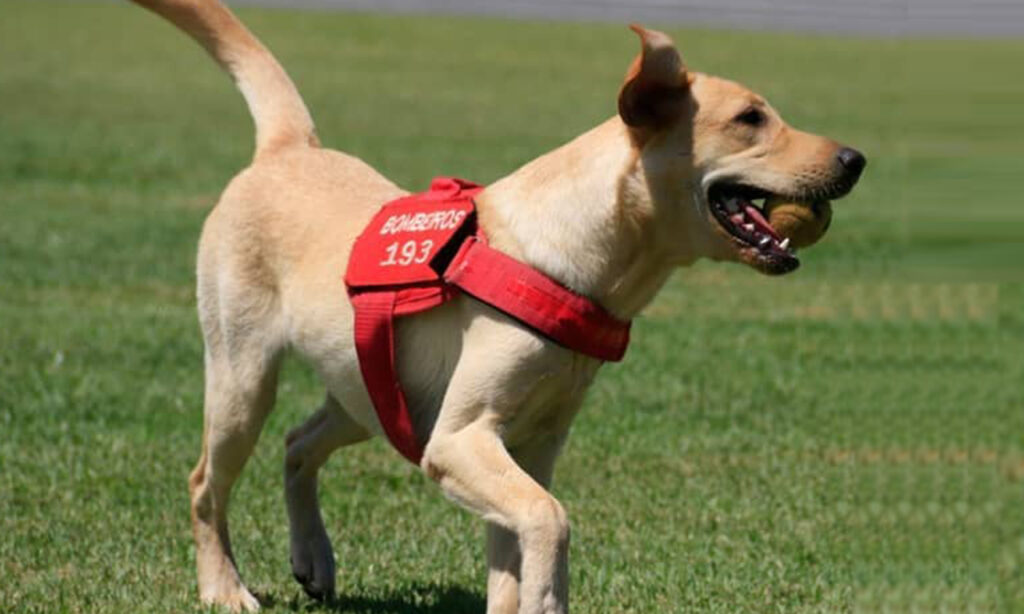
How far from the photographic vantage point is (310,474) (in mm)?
7680

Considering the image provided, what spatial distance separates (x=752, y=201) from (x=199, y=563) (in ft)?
9.12

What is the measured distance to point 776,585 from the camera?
7.48m

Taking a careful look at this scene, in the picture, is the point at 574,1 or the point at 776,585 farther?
the point at 574,1

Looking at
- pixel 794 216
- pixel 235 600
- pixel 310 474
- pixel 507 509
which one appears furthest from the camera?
pixel 310 474

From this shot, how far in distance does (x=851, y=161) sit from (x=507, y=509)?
1620mm

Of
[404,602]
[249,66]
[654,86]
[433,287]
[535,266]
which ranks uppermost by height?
[654,86]

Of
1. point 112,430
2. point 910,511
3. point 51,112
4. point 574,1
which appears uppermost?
point 910,511

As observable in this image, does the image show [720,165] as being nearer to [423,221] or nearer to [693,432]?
[423,221]

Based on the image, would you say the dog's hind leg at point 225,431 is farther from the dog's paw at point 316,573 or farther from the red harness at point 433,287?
the red harness at point 433,287

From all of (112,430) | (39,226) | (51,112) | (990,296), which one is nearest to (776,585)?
(112,430)

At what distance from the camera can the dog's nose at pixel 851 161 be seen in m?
6.00

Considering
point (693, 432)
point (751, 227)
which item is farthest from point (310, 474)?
point (693, 432)

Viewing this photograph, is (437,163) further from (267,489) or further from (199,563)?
(199,563)

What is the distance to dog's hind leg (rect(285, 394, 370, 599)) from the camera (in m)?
7.43
